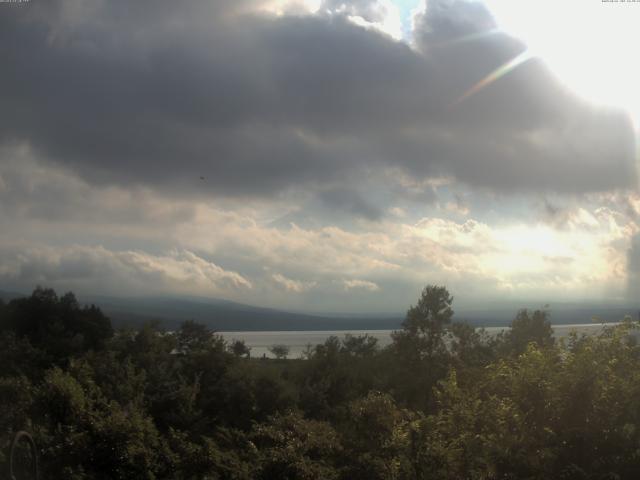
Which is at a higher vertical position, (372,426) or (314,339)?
(372,426)

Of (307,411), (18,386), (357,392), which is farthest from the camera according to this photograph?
(357,392)

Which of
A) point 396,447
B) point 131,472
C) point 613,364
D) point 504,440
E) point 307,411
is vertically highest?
point 613,364

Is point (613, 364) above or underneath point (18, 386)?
above

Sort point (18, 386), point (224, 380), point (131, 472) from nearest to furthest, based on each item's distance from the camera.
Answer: point (131, 472) → point (18, 386) → point (224, 380)

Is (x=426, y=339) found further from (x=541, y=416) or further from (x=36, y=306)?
(x=541, y=416)

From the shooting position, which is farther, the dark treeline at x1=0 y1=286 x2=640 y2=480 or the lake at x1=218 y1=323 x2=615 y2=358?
the lake at x1=218 y1=323 x2=615 y2=358

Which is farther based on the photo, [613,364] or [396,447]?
[396,447]

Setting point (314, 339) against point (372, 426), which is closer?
point (372, 426)

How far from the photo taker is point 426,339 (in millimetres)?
44875

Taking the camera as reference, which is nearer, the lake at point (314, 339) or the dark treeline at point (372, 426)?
the dark treeline at point (372, 426)

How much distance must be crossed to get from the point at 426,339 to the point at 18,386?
29511mm

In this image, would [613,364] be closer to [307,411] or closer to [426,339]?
[307,411]

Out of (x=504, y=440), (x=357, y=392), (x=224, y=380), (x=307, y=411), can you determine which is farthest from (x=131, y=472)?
(x=357, y=392)

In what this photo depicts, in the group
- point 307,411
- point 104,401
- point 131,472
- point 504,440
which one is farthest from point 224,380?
point 504,440
